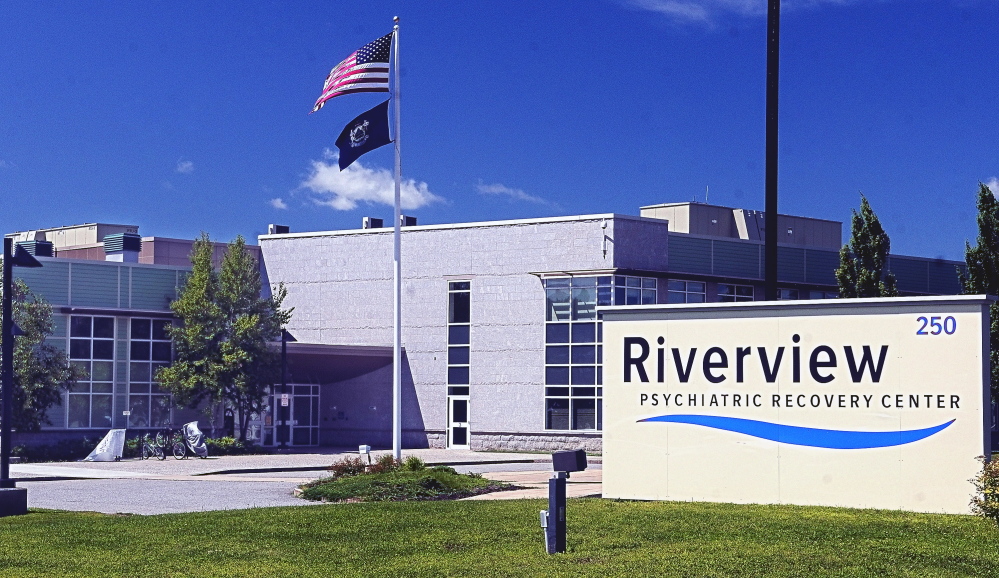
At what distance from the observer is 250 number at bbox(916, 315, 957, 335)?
18047 mm

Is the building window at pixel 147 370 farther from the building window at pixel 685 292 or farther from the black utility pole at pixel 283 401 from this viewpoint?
the building window at pixel 685 292

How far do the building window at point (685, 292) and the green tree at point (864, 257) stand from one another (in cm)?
925

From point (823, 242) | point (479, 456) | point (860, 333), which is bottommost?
point (479, 456)

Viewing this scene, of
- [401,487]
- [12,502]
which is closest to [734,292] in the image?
[401,487]

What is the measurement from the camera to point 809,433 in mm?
18938

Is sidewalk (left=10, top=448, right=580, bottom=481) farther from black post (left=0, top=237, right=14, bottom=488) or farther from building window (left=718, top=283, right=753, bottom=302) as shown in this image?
building window (left=718, top=283, right=753, bottom=302)

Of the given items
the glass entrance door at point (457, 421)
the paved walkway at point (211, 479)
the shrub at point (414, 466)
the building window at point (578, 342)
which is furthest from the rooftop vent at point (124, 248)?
the shrub at point (414, 466)

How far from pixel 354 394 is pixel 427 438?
378 cm

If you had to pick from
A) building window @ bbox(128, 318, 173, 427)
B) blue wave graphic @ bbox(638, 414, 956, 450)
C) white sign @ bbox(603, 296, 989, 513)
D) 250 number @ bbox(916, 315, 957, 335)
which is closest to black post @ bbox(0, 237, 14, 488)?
white sign @ bbox(603, 296, 989, 513)

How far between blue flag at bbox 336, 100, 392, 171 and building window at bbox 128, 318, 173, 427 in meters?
19.4

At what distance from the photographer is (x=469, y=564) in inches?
520

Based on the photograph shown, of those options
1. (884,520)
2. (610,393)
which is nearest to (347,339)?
(610,393)

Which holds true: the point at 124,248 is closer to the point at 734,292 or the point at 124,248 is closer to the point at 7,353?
the point at 734,292

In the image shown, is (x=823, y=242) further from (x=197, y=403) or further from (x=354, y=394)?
(x=197, y=403)
